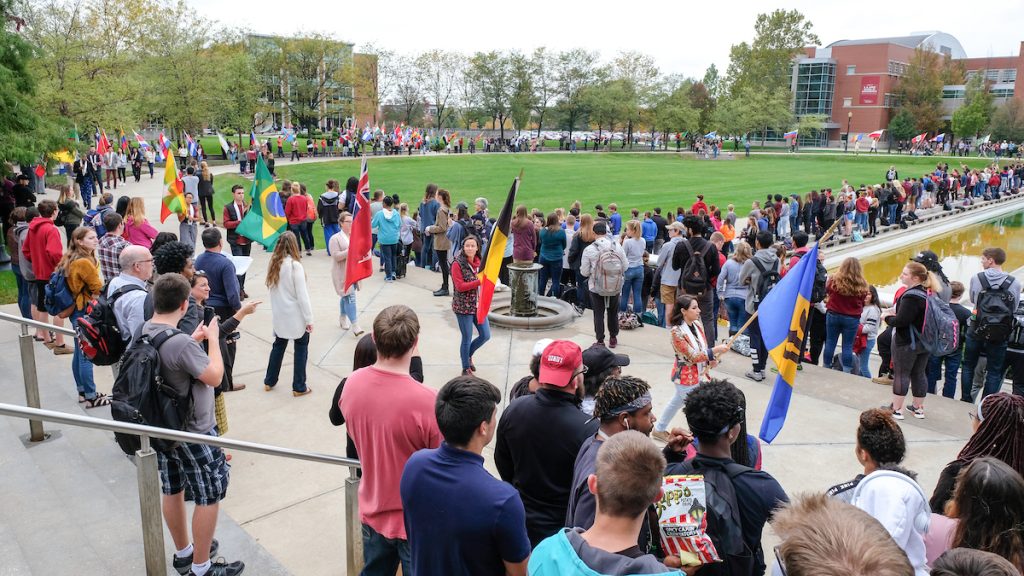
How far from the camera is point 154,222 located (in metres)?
20.5

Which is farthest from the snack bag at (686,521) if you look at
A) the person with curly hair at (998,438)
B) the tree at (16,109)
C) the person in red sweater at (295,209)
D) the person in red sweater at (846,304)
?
the tree at (16,109)

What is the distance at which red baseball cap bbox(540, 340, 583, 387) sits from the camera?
11.8 ft

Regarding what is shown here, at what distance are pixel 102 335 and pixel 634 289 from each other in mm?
8458

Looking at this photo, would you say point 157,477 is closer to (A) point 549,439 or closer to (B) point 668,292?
(A) point 549,439

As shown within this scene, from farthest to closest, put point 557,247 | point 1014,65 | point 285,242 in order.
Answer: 1. point 1014,65
2. point 557,247
3. point 285,242

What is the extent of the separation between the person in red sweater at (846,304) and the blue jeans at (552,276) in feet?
16.1

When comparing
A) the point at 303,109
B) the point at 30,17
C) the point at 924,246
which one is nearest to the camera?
the point at 924,246

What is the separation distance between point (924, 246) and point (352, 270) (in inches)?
925

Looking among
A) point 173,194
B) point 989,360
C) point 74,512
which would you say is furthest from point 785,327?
point 173,194

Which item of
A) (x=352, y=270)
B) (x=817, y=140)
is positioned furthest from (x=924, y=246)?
(x=817, y=140)

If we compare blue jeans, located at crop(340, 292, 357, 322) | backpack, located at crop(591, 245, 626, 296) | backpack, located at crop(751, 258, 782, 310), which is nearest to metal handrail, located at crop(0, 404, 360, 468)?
backpack, located at crop(591, 245, 626, 296)

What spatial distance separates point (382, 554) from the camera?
3783 mm

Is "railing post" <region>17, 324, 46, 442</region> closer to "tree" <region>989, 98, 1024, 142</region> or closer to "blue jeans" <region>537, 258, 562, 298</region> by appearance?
"blue jeans" <region>537, 258, 562, 298</region>

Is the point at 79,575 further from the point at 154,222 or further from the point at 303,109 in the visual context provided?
the point at 303,109
